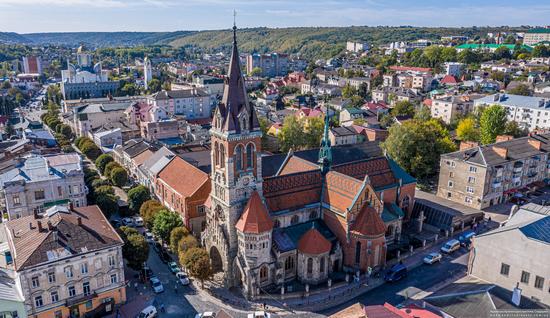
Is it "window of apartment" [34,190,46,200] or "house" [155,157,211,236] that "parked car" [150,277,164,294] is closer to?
"house" [155,157,211,236]

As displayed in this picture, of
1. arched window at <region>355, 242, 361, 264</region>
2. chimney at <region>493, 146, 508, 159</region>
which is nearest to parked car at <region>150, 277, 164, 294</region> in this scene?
arched window at <region>355, 242, 361, 264</region>

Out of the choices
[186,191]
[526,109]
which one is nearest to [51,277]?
[186,191]

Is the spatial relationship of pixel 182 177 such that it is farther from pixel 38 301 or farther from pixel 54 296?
pixel 38 301

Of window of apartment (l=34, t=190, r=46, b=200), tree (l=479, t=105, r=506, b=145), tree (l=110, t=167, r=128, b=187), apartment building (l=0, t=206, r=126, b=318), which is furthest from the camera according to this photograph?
tree (l=479, t=105, r=506, b=145)

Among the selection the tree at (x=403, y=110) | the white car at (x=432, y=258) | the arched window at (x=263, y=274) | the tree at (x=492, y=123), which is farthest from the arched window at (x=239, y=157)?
the tree at (x=403, y=110)

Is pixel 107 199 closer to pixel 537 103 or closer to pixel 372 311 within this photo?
pixel 372 311

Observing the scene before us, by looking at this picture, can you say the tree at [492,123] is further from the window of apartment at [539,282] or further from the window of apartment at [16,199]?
the window of apartment at [16,199]

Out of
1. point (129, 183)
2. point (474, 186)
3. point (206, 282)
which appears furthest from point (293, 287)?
point (129, 183)
